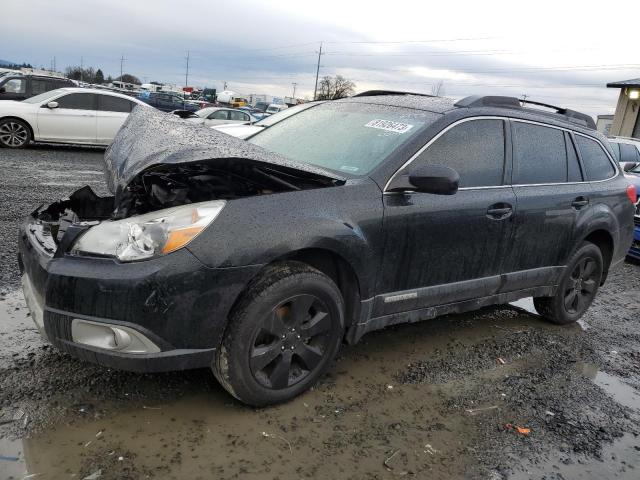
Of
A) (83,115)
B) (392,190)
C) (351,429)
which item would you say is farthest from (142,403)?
(83,115)

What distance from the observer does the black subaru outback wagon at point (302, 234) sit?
2.51 m

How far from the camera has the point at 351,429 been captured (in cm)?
289

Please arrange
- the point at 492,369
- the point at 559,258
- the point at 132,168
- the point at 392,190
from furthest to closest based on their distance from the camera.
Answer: the point at 559,258 → the point at 492,369 → the point at 392,190 → the point at 132,168

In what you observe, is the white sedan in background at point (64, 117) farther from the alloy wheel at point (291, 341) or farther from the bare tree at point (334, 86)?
the bare tree at point (334, 86)

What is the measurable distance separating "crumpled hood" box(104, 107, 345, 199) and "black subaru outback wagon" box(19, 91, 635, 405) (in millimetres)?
17

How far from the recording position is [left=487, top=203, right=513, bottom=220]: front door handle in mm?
3709

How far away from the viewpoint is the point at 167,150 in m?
2.79

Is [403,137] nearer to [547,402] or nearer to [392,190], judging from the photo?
[392,190]

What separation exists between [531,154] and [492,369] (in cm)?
163

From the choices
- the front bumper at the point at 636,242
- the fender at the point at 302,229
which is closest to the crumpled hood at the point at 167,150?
the fender at the point at 302,229

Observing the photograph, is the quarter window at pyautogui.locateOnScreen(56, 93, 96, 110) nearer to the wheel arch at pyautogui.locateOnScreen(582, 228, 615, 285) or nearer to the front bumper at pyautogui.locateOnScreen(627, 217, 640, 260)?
the front bumper at pyautogui.locateOnScreen(627, 217, 640, 260)

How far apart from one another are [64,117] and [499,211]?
38.4ft

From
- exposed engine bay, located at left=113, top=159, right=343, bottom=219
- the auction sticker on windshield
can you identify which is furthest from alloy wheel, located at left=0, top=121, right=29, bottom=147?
the auction sticker on windshield

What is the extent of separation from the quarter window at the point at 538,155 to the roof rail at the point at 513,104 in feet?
0.64
